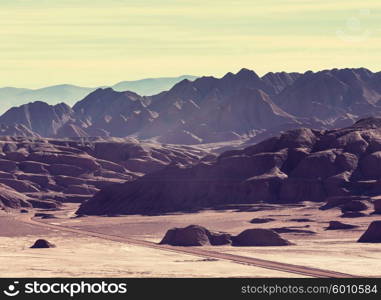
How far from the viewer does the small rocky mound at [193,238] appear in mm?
162875

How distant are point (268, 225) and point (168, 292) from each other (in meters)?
132

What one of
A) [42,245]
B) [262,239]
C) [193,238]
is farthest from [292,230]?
[42,245]

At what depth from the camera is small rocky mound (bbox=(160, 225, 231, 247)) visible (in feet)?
534

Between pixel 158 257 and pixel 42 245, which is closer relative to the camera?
pixel 158 257

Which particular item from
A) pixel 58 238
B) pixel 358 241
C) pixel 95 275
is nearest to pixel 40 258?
pixel 95 275

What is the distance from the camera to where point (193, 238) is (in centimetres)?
16350

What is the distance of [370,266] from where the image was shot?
424 ft

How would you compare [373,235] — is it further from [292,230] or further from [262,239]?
[292,230]

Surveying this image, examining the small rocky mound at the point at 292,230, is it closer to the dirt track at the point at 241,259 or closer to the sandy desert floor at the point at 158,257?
the sandy desert floor at the point at 158,257

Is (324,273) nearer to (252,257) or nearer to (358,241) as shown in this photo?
(252,257)

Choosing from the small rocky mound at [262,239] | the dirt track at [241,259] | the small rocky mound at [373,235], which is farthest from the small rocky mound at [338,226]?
the dirt track at [241,259]

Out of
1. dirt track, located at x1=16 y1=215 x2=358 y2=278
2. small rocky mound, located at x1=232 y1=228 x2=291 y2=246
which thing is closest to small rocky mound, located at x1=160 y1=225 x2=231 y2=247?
dirt track, located at x1=16 y1=215 x2=358 y2=278

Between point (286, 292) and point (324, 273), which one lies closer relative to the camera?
point (286, 292)

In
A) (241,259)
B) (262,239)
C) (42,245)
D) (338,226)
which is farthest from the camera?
(338,226)
